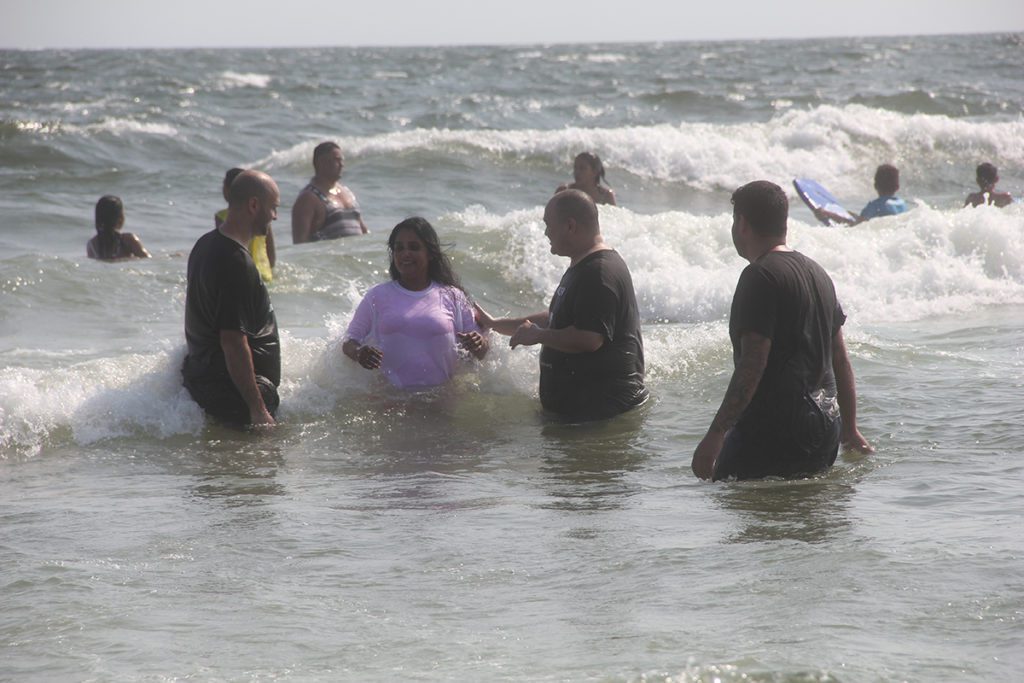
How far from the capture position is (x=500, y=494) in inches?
233

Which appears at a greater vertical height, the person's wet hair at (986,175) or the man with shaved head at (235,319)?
the person's wet hair at (986,175)

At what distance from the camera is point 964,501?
5.41 m

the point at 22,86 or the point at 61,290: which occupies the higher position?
the point at 22,86

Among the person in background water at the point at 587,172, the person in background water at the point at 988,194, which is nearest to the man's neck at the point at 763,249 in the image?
the person in background water at the point at 587,172

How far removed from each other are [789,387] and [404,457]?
2499 millimetres

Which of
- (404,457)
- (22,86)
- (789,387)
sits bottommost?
(404,457)

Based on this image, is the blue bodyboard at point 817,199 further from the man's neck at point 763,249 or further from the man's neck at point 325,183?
the man's neck at point 763,249

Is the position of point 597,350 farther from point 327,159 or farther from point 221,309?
point 327,159

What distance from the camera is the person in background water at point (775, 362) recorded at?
4.99 meters

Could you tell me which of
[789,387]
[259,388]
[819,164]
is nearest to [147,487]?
[259,388]

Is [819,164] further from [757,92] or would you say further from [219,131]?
[757,92]

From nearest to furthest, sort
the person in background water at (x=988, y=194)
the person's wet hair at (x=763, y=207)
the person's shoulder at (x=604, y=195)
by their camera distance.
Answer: the person's wet hair at (x=763, y=207)
the person's shoulder at (x=604, y=195)
the person in background water at (x=988, y=194)

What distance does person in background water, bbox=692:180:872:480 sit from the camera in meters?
4.99

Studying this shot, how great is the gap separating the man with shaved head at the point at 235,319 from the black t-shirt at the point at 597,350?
160cm
